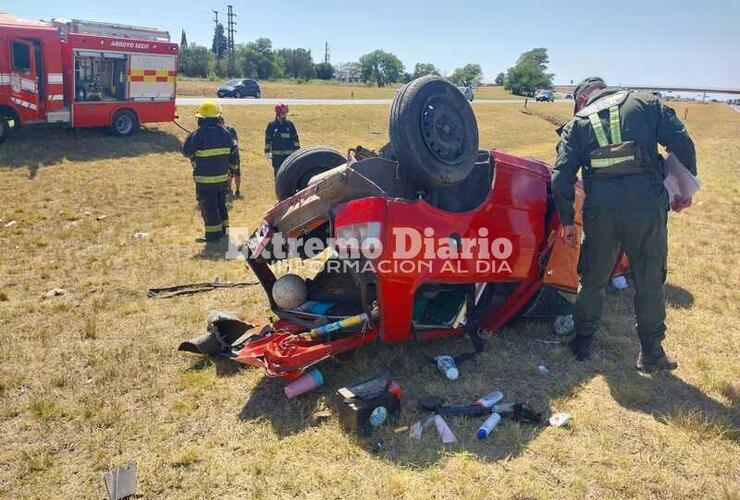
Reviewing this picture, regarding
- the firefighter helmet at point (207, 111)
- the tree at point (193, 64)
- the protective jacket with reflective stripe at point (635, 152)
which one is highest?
the tree at point (193, 64)

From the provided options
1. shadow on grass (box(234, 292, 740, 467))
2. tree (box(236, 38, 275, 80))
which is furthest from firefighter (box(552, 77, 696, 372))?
tree (box(236, 38, 275, 80))

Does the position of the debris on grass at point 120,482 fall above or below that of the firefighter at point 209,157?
below

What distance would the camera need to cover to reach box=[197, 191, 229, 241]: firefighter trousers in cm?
639

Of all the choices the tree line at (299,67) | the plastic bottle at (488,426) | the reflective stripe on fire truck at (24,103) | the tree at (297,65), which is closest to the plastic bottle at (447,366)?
the plastic bottle at (488,426)

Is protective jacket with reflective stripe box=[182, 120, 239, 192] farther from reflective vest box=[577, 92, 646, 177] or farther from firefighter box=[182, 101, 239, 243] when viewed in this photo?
reflective vest box=[577, 92, 646, 177]

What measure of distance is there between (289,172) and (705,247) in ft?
16.1

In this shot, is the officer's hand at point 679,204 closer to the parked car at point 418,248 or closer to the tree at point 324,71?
the parked car at point 418,248

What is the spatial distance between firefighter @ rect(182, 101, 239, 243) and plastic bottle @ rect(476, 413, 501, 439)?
438 cm

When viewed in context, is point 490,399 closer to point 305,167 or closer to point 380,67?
point 305,167

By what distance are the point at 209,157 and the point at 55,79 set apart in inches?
306

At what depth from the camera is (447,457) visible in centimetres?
280

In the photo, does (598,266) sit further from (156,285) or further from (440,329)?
(156,285)

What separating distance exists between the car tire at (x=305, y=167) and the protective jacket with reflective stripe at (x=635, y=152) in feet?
5.74

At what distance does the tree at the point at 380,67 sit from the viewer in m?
78.6
